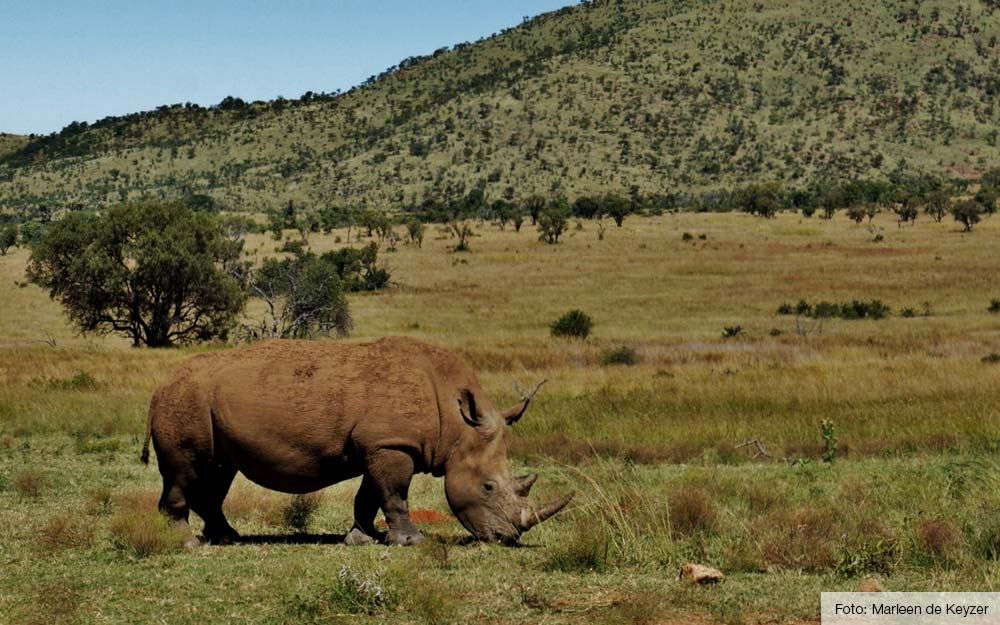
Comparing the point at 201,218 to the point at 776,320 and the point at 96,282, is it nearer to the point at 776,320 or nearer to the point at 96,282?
the point at 96,282

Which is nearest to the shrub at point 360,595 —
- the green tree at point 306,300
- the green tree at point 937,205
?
the green tree at point 306,300

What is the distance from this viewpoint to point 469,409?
10922mm

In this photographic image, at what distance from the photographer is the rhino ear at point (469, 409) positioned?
10836 mm

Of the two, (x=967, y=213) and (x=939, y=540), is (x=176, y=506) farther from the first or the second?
(x=967, y=213)

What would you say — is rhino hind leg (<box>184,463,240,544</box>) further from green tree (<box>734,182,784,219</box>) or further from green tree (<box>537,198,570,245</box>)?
green tree (<box>734,182,784,219</box>)

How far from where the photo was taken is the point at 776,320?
155 feet

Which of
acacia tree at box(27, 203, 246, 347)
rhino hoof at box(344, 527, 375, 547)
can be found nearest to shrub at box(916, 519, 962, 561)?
rhino hoof at box(344, 527, 375, 547)

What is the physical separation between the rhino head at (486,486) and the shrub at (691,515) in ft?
4.40

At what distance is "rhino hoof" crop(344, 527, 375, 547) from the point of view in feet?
35.9

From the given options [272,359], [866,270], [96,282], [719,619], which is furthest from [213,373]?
[866,270]

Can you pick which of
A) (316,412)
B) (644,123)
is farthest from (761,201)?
(316,412)

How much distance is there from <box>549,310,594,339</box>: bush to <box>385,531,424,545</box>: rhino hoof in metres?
31.6

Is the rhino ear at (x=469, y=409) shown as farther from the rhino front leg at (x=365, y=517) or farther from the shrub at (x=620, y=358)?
the shrub at (x=620, y=358)

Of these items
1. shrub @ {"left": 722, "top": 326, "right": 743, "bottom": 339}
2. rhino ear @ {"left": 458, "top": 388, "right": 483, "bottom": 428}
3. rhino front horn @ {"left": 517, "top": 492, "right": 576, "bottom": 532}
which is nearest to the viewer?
rhino front horn @ {"left": 517, "top": 492, "right": 576, "bottom": 532}
